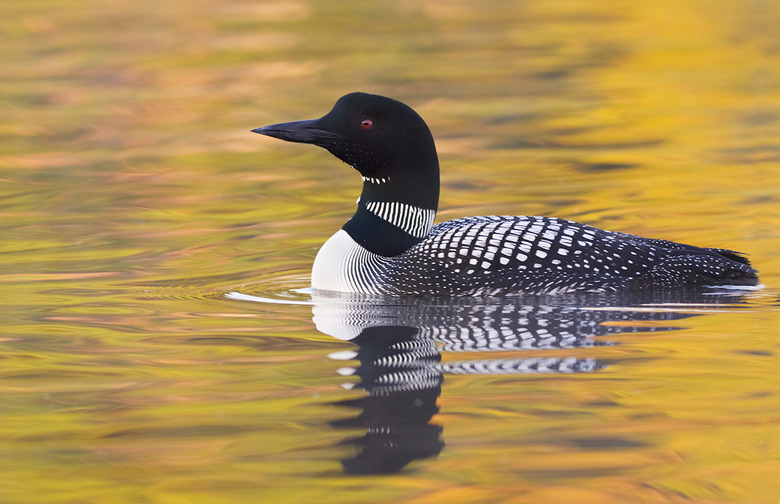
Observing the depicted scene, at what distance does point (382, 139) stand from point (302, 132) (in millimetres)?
336

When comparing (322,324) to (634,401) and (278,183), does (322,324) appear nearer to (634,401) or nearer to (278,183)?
(634,401)

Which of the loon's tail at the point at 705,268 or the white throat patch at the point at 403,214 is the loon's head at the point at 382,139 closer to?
the white throat patch at the point at 403,214

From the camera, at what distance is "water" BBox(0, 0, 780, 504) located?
3.48 m

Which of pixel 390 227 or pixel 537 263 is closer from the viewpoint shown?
pixel 537 263

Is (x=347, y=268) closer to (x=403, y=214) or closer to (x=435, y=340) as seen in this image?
(x=403, y=214)

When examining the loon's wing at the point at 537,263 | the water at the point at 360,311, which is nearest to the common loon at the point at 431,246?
the loon's wing at the point at 537,263

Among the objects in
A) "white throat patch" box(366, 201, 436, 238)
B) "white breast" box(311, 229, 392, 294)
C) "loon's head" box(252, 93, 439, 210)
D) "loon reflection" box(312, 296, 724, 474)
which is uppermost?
"loon's head" box(252, 93, 439, 210)

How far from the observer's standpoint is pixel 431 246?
18.0 feet

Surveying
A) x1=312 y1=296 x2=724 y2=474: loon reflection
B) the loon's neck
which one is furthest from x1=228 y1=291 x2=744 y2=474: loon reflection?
the loon's neck

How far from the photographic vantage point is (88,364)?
4.61 meters

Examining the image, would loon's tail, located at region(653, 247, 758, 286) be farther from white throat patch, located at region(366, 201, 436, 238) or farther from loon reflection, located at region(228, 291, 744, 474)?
white throat patch, located at region(366, 201, 436, 238)

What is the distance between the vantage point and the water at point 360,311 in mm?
3480

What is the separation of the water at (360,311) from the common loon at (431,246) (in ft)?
0.38

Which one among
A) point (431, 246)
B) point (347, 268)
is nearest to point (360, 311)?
point (347, 268)
